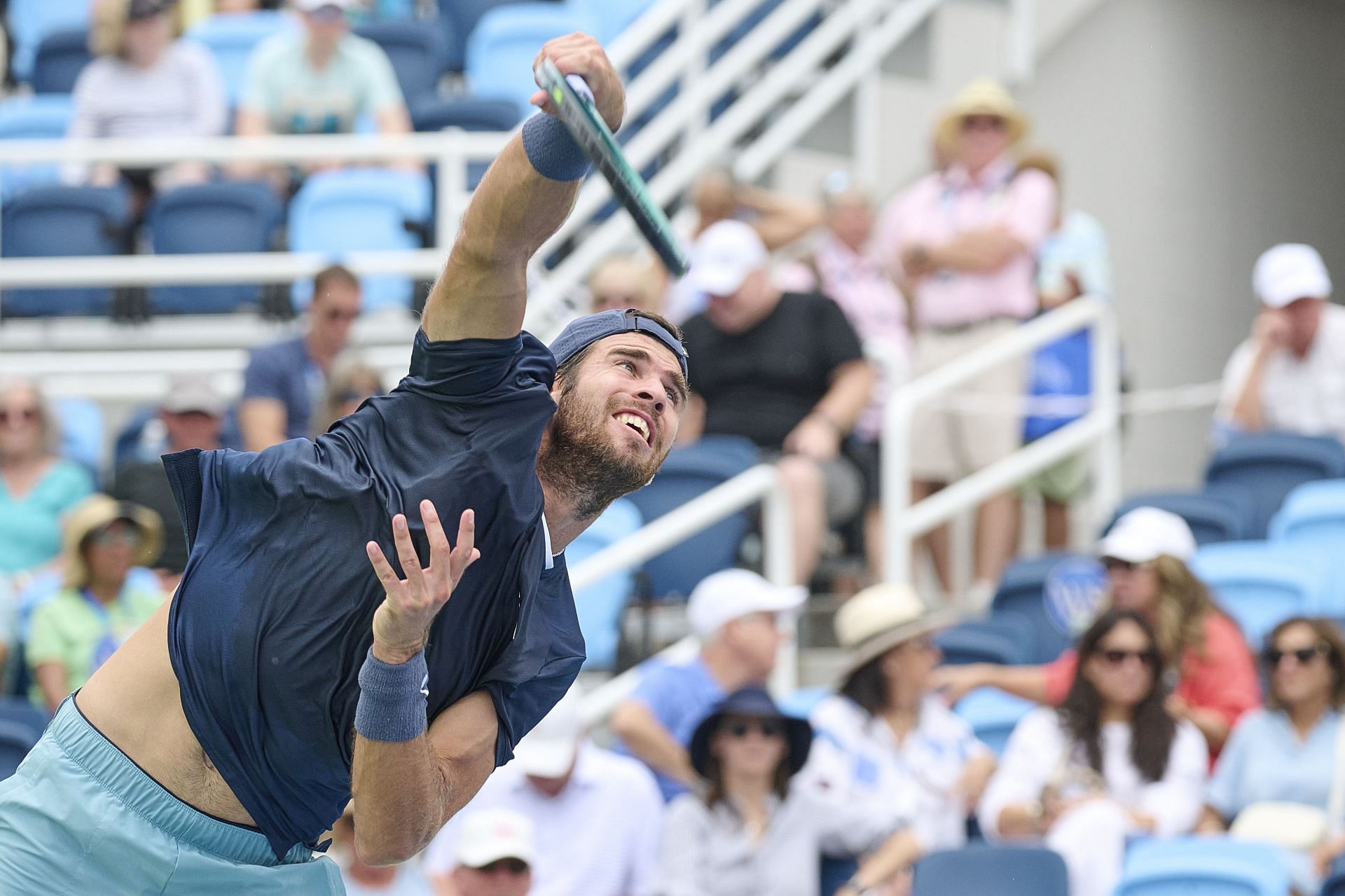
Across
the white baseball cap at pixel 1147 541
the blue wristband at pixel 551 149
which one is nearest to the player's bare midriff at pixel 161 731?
the blue wristband at pixel 551 149

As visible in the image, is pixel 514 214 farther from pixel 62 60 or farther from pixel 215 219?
pixel 62 60

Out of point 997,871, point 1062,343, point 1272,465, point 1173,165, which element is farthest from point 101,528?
point 1173,165

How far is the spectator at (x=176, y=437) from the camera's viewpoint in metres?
7.14

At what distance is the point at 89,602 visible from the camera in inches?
264

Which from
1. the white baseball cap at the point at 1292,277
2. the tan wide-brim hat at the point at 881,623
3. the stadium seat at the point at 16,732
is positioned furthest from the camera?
the white baseball cap at the point at 1292,277

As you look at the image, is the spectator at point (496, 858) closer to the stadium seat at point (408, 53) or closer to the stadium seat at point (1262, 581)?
the stadium seat at point (1262, 581)

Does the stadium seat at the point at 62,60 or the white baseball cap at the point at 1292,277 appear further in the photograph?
the stadium seat at the point at 62,60

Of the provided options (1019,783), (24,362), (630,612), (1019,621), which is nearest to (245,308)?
(24,362)

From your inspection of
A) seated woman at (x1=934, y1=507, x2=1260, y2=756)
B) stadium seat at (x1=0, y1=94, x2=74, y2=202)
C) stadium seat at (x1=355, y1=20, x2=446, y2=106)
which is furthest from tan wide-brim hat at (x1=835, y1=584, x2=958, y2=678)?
stadium seat at (x1=0, y1=94, x2=74, y2=202)

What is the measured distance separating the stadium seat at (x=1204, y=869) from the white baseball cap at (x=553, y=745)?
1.53 meters

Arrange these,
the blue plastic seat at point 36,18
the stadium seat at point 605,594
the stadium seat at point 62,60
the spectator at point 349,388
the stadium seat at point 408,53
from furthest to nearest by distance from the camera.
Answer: the blue plastic seat at point 36,18 < the stadium seat at point 62,60 < the stadium seat at point 408,53 < the spectator at point 349,388 < the stadium seat at point 605,594

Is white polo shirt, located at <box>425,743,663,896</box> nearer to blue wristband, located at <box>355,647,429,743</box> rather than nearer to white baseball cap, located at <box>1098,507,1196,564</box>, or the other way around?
white baseball cap, located at <box>1098,507,1196,564</box>

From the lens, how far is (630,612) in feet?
23.6

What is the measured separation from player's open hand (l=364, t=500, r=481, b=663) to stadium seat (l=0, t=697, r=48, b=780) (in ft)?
11.2
